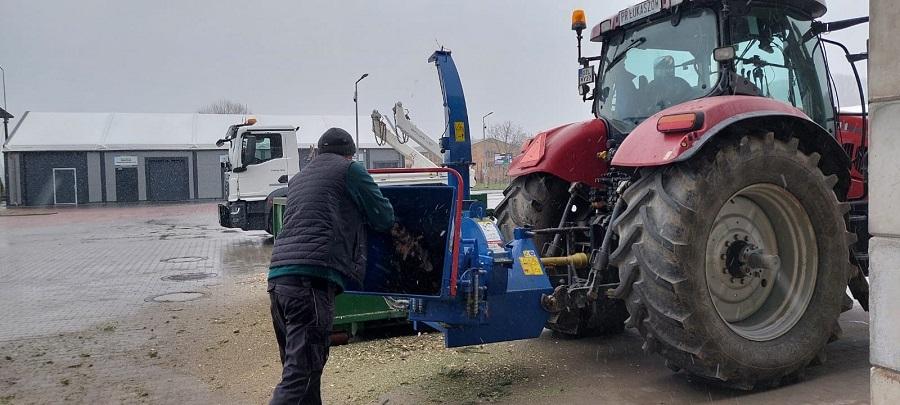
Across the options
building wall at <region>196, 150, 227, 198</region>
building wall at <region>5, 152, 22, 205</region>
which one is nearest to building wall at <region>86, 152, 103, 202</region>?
building wall at <region>5, 152, 22, 205</region>

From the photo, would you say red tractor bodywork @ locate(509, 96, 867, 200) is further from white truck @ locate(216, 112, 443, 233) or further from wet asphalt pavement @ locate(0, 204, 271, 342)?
white truck @ locate(216, 112, 443, 233)

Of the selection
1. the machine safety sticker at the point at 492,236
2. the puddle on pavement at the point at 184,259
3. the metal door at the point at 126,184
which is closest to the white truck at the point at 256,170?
the puddle on pavement at the point at 184,259

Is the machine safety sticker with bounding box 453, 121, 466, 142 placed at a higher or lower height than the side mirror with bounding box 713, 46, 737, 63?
lower

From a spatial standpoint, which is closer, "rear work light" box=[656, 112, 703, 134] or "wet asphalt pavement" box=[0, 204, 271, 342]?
"rear work light" box=[656, 112, 703, 134]

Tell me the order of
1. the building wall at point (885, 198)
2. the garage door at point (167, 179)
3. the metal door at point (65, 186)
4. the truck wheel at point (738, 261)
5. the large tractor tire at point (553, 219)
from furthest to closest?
1. the garage door at point (167, 179)
2. the metal door at point (65, 186)
3. the large tractor tire at point (553, 219)
4. the truck wheel at point (738, 261)
5. the building wall at point (885, 198)

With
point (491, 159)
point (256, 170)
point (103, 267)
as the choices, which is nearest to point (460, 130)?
point (103, 267)

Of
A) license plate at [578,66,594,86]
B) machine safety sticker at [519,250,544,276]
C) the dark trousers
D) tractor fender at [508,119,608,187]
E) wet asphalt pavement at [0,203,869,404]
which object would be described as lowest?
wet asphalt pavement at [0,203,869,404]

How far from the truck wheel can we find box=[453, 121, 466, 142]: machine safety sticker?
1.24 m

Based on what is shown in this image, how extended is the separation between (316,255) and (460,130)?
1.65 metres

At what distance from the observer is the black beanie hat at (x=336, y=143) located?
12.2 feet

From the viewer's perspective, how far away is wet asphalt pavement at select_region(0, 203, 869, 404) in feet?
13.5

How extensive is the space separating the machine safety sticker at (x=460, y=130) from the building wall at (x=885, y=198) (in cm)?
268

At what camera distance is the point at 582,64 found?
5809mm

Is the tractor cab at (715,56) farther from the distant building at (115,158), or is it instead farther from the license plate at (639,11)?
the distant building at (115,158)
